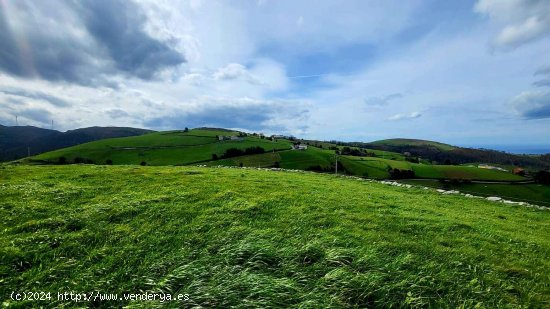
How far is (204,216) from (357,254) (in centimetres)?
594

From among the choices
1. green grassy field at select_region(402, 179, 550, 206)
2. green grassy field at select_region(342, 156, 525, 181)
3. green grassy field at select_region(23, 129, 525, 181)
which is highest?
green grassy field at select_region(23, 129, 525, 181)

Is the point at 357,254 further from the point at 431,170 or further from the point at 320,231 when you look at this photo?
the point at 431,170

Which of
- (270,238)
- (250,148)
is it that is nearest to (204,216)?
(270,238)

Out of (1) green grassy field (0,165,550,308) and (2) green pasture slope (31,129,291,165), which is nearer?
(1) green grassy field (0,165,550,308)

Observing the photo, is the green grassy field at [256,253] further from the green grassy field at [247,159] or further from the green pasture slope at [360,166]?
the green grassy field at [247,159]

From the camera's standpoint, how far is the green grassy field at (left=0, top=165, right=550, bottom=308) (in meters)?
6.99

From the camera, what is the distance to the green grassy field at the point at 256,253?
275 inches

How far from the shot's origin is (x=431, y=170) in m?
119

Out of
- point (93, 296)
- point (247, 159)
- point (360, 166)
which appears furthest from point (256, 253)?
point (360, 166)

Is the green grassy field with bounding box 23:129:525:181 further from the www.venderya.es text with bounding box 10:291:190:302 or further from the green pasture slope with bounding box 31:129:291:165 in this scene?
the www.venderya.es text with bounding box 10:291:190:302

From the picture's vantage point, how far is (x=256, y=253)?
845 centimetres

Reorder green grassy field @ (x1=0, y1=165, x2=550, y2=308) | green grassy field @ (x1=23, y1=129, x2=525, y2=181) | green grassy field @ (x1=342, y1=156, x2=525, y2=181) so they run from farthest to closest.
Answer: green grassy field @ (x1=23, y1=129, x2=525, y2=181) → green grassy field @ (x1=342, y1=156, x2=525, y2=181) → green grassy field @ (x1=0, y1=165, x2=550, y2=308)

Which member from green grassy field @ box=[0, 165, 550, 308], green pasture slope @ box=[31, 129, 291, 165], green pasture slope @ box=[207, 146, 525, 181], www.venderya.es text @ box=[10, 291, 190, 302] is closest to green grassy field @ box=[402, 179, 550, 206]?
green pasture slope @ box=[207, 146, 525, 181]

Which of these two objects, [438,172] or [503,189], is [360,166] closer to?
[438,172]
